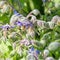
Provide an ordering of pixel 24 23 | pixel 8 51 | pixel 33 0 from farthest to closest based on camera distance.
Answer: pixel 33 0 < pixel 8 51 < pixel 24 23

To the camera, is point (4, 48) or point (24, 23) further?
point (4, 48)

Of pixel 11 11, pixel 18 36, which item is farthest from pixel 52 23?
pixel 11 11

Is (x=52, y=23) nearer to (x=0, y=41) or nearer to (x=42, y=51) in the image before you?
(x=42, y=51)

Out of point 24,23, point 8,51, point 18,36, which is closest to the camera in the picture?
point 24,23

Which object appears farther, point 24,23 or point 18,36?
point 18,36

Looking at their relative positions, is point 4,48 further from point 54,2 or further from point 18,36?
point 54,2

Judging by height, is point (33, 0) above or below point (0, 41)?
above

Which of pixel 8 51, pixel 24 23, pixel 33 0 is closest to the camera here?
pixel 24 23

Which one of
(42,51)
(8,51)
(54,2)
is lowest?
(42,51)

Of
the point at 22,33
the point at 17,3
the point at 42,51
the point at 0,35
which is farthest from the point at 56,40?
the point at 17,3
